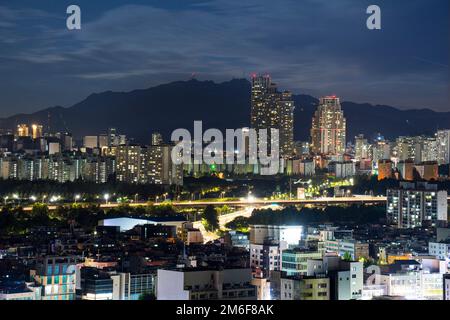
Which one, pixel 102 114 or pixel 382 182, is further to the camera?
pixel 382 182

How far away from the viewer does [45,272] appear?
206 inches

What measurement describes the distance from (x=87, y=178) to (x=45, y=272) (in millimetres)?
10222

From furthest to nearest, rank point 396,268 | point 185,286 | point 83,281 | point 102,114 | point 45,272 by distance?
point 102,114, point 396,268, point 45,272, point 83,281, point 185,286

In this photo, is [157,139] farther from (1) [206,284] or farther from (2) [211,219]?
(1) [206,284]

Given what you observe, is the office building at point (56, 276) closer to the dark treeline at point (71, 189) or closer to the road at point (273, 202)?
the road at point (273, 202)

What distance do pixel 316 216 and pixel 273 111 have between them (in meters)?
5.47

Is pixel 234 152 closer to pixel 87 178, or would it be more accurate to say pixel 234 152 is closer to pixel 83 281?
pixel 87 178

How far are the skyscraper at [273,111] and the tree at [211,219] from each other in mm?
2927

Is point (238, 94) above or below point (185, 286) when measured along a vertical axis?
above

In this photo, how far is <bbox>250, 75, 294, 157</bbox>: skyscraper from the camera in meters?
15.0

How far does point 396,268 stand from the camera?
564cm
